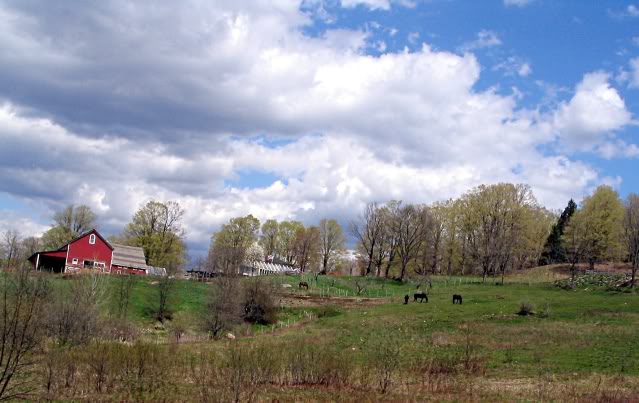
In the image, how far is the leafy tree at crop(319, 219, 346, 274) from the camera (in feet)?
397

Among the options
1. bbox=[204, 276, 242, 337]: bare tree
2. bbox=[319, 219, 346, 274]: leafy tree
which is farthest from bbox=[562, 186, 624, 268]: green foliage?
bbox=[204, 276, 242, 337]: bare tree

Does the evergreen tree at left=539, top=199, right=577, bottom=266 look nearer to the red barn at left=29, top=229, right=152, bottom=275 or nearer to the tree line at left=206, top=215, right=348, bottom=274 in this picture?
the tree line at left=206, top=215, right=348, bottom=274

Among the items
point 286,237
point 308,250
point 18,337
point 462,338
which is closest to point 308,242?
point 308,250

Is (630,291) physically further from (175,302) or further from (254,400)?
(254,400)

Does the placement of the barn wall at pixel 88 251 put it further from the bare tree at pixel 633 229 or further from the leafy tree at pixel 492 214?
the bare tree at pixel 633 229

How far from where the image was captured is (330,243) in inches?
4781

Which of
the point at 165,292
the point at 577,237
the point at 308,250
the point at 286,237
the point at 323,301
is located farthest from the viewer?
the point at 286,237

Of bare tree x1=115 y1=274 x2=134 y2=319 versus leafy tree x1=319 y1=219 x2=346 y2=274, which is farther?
leafy tree x1=319 y1=219 x2=346 y2=274

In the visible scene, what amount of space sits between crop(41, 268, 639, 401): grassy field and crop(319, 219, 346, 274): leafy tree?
166 ft

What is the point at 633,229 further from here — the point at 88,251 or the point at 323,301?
the point at 88,251

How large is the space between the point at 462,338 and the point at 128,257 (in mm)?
64104

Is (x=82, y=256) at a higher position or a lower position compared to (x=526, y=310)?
lower

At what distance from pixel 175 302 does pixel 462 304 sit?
26.3m

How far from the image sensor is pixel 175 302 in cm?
5172
